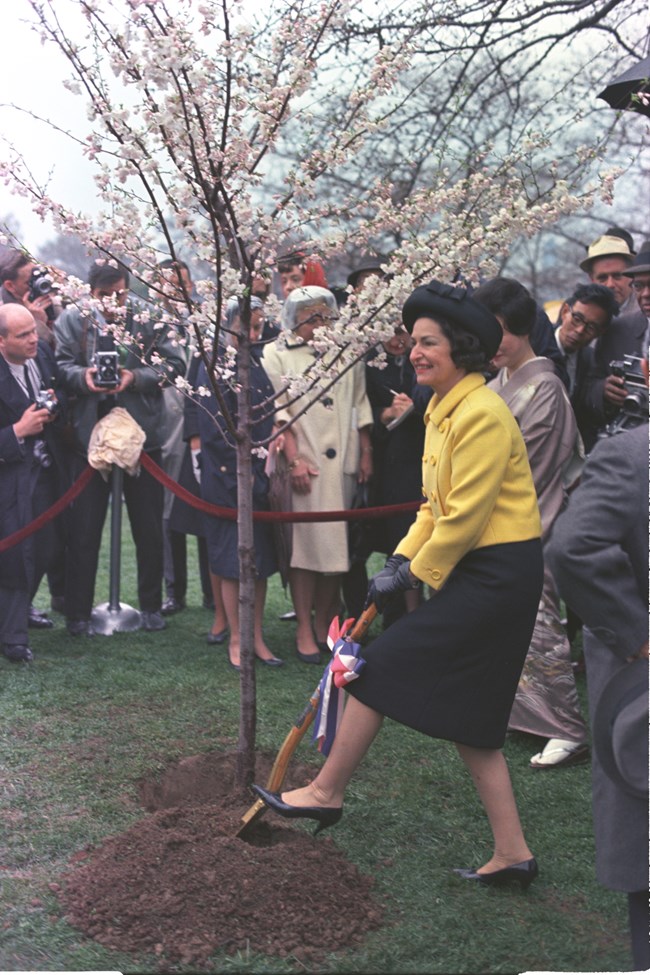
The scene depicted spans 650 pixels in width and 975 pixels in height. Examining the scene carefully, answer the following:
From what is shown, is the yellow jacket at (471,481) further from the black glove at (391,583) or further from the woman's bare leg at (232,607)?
the woman's bare leg at (232,607)

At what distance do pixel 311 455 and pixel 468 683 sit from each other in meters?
3.31

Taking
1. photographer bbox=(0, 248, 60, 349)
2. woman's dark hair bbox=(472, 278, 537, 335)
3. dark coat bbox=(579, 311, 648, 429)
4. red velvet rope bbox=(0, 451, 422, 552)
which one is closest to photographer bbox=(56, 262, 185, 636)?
photographer bbox=(0, 248, 60, 349)

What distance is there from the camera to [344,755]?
155 inches

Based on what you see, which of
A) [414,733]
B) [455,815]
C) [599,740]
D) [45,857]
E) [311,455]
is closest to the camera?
[599,740]

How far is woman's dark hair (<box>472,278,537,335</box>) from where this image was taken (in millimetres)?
5176

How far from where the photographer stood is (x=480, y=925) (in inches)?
146

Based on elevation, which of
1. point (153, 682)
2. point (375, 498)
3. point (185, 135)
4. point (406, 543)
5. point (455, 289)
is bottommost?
point (153, 682)

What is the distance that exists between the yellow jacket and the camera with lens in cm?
166

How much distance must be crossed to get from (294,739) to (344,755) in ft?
1.42

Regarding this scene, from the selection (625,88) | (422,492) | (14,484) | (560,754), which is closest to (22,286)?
(14,484)

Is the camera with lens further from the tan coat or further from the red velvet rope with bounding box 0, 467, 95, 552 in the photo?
the red velvet rope with bounding box 0, 467, 95, 552

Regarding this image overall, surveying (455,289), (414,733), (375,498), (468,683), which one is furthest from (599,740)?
(375,498)

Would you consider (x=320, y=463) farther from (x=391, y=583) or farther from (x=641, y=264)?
(x=391, y=583)

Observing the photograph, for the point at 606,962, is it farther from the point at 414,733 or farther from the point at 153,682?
the point at 153,682
